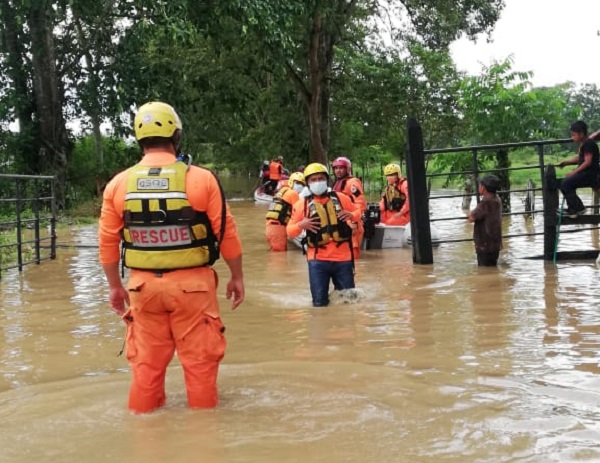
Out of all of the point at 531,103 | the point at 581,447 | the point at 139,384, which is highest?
the point at 531,103

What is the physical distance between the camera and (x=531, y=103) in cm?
1967

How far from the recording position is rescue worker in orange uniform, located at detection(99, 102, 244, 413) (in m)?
4.59

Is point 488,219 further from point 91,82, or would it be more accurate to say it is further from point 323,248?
point 91,82

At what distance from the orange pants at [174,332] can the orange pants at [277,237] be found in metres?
9.97

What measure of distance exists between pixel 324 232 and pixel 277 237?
6451 mm

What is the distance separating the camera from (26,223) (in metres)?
20.1

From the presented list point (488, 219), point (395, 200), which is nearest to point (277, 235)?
point (395, 200)

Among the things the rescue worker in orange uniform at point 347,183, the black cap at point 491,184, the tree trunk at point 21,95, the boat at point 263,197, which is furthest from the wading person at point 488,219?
the tree trunk at point 21,95

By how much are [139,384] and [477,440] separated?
1.98 m

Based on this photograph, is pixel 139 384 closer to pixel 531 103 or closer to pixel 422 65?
pixel 531 103

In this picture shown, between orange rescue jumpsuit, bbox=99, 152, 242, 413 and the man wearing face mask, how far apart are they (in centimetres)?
362

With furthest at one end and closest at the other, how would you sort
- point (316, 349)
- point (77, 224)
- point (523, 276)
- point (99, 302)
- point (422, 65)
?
point (422, 65)
point (77, 224)
point (523, 276)
point (99, 302)
point (316, 349)

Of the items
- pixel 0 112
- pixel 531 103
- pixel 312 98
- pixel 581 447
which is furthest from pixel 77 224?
pixel 581 447

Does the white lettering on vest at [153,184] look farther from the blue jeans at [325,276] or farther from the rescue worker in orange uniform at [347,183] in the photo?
the rescue worker in orange uniform at [347,183]
